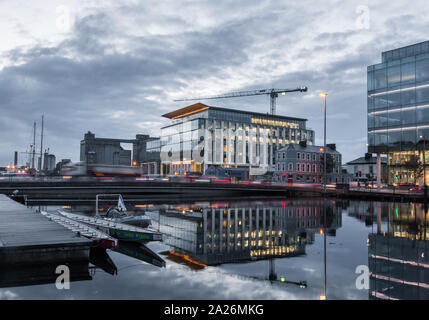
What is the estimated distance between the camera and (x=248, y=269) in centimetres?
1434

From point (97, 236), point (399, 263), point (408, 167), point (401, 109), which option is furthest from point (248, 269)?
point (401, 109)

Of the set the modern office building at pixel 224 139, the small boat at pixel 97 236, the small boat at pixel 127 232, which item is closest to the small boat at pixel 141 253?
the small boat at pixel 127 232

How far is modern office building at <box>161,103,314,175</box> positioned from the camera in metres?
126

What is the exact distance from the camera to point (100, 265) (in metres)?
15.0

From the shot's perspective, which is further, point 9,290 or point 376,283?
point 376,283

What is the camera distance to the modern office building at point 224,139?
126 metres

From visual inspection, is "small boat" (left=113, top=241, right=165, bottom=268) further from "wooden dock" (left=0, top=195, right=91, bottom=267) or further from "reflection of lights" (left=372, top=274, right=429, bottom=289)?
"reflection of lights" (left=372, top=274, right=429, bottom=289)

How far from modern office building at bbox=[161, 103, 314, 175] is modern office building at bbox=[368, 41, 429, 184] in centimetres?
5773

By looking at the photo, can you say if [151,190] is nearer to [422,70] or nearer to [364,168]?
[422,70]

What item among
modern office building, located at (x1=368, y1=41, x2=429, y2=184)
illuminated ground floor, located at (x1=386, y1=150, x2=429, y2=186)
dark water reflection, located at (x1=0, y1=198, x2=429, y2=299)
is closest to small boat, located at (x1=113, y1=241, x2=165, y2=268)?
dark water reflection, located at (x1=0, y1=198, x2=429, y2=299)
